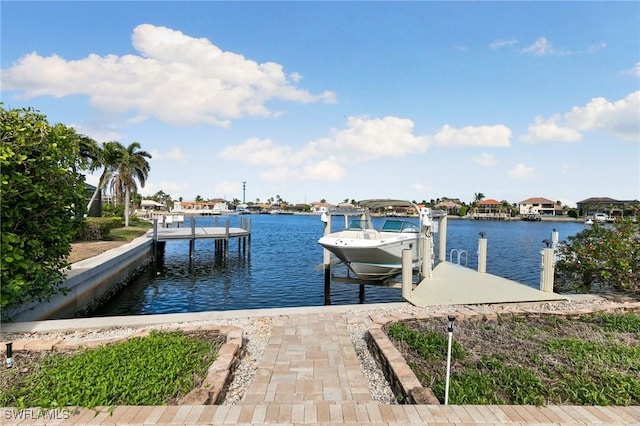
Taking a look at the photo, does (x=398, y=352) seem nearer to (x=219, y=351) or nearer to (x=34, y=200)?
(x=219, y=351)

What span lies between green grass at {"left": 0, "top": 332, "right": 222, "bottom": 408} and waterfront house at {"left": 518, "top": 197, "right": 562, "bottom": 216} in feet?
495

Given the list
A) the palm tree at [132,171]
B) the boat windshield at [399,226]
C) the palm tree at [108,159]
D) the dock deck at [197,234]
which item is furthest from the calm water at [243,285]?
the palm tree at [132,171]

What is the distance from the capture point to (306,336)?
6.50 meters

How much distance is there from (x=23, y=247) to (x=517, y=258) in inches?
1142

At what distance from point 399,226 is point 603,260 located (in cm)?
670

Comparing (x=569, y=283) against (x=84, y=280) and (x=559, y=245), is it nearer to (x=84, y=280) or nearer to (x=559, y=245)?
(x=559, y=245)

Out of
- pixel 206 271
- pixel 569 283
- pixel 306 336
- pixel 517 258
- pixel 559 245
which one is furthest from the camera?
pixel 517 258

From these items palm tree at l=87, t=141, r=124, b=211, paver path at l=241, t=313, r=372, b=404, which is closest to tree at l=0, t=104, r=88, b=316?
paver path at l=241, t=313, r=372, b=404

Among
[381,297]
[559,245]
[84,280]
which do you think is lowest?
[381,297]

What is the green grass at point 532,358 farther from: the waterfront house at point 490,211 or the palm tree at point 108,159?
the waterfront house at point 490,211

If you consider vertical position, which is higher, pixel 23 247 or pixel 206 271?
pixel 23 247

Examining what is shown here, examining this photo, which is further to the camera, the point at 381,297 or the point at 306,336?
the point at 381,297

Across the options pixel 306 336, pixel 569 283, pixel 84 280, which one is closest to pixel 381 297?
pixel 569 283

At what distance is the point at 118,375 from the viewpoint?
445 cm
